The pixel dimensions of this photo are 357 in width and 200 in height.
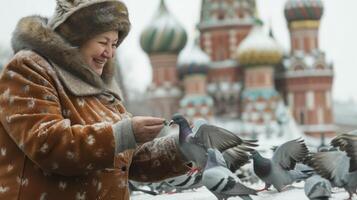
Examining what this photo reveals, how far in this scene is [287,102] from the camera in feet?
82.5

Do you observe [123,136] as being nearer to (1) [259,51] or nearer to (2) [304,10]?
(1) [259,51]

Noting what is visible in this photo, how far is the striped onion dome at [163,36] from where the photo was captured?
25609 mm

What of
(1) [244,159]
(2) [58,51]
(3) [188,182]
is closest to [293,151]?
(1) [244,159]

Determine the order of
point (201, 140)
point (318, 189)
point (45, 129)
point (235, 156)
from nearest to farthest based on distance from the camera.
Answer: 1. point (45, 129)
2. point (201, 140)
3. point (318, 189)
4. point (235, 156)

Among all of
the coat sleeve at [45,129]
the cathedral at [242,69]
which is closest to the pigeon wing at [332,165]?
the coat sleeve at [45,129]

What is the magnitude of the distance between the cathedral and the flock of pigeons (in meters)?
19.7

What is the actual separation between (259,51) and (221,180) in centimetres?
2105

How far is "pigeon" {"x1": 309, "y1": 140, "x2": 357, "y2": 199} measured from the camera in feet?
10.1

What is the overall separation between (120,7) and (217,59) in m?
23.1

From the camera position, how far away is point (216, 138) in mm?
2756

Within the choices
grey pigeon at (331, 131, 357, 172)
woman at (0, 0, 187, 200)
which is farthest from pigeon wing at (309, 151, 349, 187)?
woman at (0, 0, 187, 200)

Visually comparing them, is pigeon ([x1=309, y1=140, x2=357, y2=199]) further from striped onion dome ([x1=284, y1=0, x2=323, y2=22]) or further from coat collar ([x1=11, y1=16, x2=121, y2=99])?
striped onion dome ([x1=284, y1=0, x2=323, y2=22])

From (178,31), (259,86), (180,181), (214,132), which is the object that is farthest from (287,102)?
(214,132)

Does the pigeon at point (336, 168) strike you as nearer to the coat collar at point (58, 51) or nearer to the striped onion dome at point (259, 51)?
the coat collar at point (58, 51)
